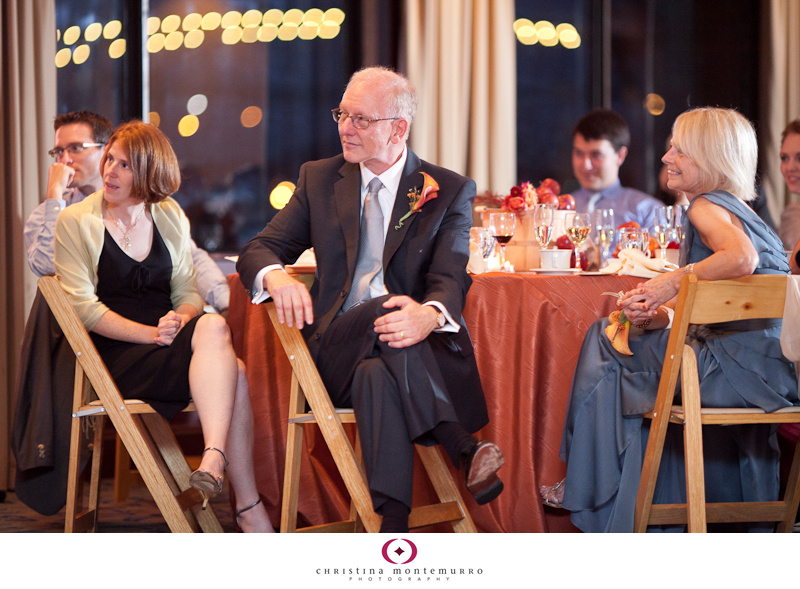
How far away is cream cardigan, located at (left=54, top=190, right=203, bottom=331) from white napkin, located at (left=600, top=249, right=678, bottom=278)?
4.37ft

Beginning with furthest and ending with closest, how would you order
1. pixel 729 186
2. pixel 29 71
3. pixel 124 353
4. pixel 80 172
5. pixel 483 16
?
pixel 483 16 → pixel 29 71 → pixel 80 172 → pixel 124 353 → pixel 729 186

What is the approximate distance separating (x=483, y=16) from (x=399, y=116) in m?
2.37

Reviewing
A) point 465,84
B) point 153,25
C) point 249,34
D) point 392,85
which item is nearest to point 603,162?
point 465,84

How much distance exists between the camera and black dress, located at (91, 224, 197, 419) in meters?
2.28

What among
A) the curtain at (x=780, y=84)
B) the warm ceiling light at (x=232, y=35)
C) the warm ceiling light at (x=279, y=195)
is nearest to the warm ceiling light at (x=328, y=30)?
the warm ceiling light at (x=232, y=35)

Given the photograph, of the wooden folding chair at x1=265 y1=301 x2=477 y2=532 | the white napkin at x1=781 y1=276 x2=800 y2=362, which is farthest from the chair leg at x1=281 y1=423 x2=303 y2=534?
the white napkin at x1=781 y1=276 x2=800 y2=362

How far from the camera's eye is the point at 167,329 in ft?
7.80

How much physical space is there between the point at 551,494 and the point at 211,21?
345 centimetres

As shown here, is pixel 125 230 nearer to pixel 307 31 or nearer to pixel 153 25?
pixel 153 25

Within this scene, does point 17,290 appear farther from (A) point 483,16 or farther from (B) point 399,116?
A: (A) point 483,16

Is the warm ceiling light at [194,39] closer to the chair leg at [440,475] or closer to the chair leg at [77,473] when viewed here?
the chair leg at [77,473]

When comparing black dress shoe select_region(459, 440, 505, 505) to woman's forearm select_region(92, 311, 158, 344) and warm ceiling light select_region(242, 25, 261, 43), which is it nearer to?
woman's forearm select_region(92, 311, 158, 344)
